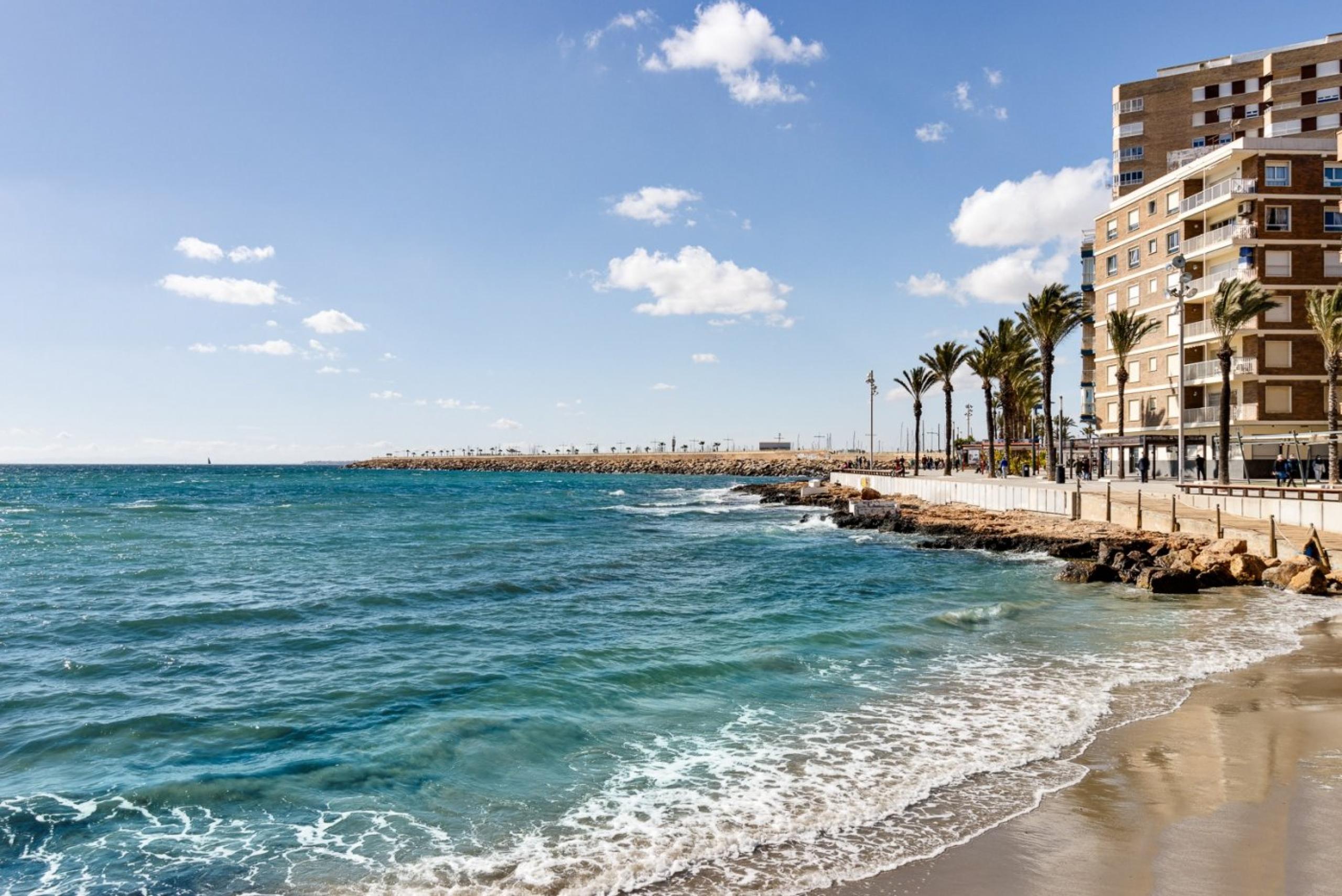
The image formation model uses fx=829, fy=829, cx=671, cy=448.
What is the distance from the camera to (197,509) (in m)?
60.1

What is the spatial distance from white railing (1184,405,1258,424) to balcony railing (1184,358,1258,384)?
186cm

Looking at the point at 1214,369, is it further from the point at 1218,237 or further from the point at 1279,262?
the point at 1218,237

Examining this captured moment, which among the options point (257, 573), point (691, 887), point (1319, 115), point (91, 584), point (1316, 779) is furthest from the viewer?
point (1319, 115)

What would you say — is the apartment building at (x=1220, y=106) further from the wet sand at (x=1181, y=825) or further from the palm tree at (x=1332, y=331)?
the wet sand at (x=1181, y=825)

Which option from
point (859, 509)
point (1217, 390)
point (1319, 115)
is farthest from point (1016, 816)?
point (1319, 115)

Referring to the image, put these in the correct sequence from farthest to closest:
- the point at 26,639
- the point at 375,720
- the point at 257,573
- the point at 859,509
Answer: the point at 859,509 → the point at 257,573 → the point at 26,639 → the point at 375,720

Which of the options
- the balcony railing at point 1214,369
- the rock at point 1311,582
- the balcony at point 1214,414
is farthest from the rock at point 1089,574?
the balcony at point 1214,414

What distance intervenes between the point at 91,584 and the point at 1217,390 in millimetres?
56161

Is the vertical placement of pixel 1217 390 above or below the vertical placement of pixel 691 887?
above

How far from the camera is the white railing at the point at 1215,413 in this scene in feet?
156

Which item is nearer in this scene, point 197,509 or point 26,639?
point 26,639

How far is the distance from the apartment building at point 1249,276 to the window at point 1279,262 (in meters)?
0.05

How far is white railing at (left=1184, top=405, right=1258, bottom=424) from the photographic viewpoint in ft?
156

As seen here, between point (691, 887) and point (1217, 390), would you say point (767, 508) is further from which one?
point (691, 887)
